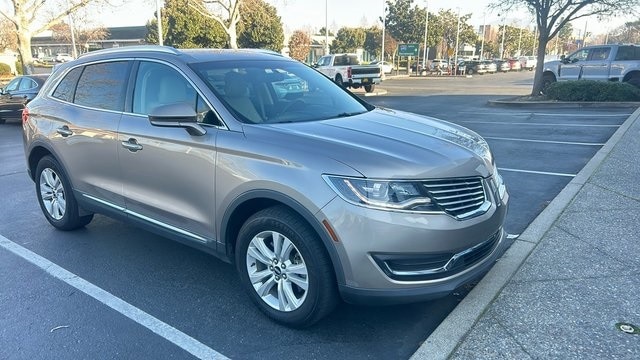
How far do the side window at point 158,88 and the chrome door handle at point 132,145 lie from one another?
0.82 ft

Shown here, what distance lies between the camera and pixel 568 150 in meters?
8.72

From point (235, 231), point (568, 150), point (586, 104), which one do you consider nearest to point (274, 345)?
point (235, 231)

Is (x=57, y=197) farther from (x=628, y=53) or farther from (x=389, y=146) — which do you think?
(x=628, y=53)

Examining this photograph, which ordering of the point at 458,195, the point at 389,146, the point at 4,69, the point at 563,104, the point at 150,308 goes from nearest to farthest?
the point at 458,195, the point at 389,146, the point at 150,308, the point at 563,104, the point at 4,69

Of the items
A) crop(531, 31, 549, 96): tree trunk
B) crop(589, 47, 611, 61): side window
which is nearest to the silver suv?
crop(531, 31, 549, 96): tree trunk

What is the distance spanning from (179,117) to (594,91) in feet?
53.3

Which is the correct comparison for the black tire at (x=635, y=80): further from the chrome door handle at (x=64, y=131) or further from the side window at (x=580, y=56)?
Result: the chrome door handle at (x=64, y=131)

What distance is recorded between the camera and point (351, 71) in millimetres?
24328

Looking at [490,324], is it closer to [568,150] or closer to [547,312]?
[547,312]

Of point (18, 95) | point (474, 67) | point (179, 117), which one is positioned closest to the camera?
point (179, 117)

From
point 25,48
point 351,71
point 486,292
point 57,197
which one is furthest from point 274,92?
point 25,48

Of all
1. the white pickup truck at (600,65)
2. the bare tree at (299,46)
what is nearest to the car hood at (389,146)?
the white pickup truck at (600,65)

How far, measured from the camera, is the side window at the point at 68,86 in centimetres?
477

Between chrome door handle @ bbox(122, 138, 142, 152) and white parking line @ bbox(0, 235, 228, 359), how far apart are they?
1.13 meters
